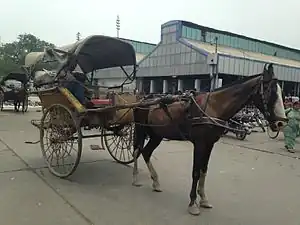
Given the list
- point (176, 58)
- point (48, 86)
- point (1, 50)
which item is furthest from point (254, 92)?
point (1, 50)

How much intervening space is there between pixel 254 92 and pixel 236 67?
29424mm

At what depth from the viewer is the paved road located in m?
4.36

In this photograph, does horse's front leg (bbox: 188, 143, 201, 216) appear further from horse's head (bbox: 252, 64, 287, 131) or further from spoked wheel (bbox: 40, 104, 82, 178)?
spoked wheel (bbox: 40, 104, 82, 178)

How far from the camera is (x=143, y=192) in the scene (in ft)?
17.8

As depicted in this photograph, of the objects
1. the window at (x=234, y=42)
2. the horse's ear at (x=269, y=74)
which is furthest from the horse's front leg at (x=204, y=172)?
the window at (x=234, y=42)

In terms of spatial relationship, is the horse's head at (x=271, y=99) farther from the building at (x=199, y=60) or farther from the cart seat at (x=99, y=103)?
the building at (x=199, y=60)

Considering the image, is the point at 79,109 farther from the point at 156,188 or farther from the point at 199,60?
the point at 199,60

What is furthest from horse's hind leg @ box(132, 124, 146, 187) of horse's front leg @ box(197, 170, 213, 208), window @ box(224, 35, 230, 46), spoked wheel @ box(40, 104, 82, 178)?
window @ box(224, 35, 230, 46)

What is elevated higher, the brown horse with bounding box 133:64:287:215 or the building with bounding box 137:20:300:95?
the building with bounding box 137:20:300:95

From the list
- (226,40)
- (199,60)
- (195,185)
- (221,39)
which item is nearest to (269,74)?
(195,185)

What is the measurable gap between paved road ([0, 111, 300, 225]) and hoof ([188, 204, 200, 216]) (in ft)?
0.23

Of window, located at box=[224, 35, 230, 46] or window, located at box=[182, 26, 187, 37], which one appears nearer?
window, located at box=[182, 26, 187, 37]

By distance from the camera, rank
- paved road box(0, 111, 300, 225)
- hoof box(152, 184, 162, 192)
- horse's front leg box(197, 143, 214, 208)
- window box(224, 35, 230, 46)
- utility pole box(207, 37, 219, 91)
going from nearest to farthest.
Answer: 1. paved road box(0, 111, 300, 225)
2. horse's front leg box(197, 143, 214, 208)
3. hoof box(152, 184, 162, 192)
4. utility pole box(207, 37, 219, 91)
5. window box(224, 35, 230, 46)

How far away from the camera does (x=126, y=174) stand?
6441mm
